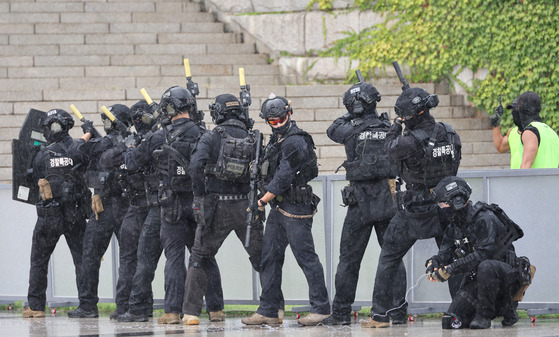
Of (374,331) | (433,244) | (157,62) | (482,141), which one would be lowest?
(374,331)

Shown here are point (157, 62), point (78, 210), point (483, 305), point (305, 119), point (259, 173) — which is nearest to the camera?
point (483, 305)

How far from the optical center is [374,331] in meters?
9.03

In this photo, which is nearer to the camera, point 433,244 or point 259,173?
point 259,173

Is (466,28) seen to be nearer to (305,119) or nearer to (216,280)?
(305,119)

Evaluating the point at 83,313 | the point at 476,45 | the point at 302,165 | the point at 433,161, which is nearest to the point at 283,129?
the point at 302,165

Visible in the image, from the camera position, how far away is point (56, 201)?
1138cm

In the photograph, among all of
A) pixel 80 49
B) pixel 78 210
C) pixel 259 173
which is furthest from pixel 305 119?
pixel 259 173

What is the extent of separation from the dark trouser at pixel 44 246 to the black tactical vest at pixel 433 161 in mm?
4007

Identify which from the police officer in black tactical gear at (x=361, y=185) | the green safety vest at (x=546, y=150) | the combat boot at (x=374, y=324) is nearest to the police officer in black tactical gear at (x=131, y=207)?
the police officer in black tactical gear at (x=361, y=185)

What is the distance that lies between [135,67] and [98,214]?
26.6ft

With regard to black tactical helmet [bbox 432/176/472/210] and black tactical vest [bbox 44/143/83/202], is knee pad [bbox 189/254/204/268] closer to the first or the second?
black tactical vest [bbox 44/143/83/202]

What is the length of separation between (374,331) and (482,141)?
882 cm

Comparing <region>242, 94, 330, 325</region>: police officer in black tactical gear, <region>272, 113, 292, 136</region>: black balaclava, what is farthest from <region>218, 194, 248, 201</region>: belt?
<region>272, 113, 292, 136</region>: black balaclava

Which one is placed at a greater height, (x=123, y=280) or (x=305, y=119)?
(x=305, y=119)
